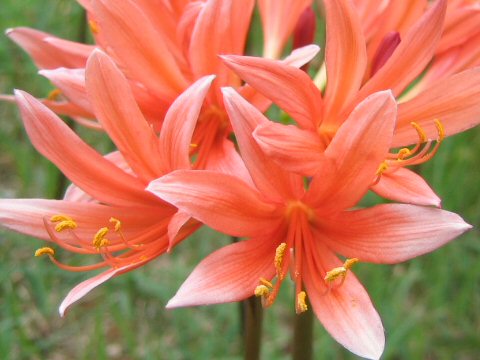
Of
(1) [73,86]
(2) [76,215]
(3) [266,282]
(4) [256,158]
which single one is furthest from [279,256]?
(1) [73,86]

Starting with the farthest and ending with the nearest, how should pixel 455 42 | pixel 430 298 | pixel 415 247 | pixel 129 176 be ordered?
1. pixel 430 298
2. pixel 455 42
3. pixel 129 176
4. pixel 415 247

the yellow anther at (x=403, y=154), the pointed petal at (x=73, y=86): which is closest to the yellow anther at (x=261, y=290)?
the yellow anther at (x=403, y=154)

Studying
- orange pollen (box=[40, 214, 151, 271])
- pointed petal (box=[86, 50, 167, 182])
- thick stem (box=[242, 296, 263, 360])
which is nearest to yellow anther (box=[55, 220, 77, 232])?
orange pollen (box=[40, 214, 151, 271])

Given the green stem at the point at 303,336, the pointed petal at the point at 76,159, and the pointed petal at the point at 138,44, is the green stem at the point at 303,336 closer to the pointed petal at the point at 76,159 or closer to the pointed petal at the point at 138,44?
the pointed petal at the point at 76,159

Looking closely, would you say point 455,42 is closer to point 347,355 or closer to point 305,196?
point 305,196

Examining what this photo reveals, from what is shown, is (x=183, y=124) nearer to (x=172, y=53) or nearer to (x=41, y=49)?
(x=172, y=53)

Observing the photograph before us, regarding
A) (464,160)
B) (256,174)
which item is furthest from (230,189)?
(464,160)

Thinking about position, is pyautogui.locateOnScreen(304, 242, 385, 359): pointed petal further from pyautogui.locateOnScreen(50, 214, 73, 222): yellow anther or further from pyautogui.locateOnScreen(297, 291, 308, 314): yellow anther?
pyautogui.locateOnScreen(50, 214, 73, 222): yellow anther
